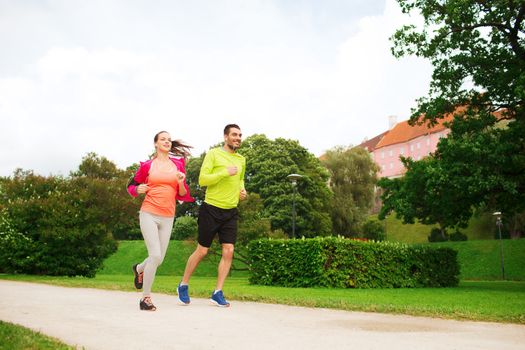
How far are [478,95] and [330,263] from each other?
1053 centimetres

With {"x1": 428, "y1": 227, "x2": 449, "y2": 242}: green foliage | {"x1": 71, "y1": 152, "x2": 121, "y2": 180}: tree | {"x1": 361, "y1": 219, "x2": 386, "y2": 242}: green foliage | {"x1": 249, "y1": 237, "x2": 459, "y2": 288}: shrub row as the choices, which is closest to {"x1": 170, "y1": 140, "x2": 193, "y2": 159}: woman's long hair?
{"x1": 249, "y1": 237, "x2": 459, "y2": 288}: shrub row

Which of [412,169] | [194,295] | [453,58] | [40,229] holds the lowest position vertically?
[194,295]

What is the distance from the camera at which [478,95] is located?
2284cm

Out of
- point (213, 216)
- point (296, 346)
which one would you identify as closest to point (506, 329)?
point (296, 346)

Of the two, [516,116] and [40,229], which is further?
[516,116]

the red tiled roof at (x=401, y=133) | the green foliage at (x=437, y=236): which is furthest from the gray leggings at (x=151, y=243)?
the red tiled roof at (x=401, y=133)

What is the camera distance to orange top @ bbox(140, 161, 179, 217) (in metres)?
7.27

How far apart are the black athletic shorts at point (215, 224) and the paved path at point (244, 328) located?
3.06 ft

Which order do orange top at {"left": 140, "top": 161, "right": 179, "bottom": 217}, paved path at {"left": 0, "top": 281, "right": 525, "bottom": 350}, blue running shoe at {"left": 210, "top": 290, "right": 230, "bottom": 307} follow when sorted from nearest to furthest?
paved path at {"left": 0, "top": 281, "right": 525, "bottom": 350}
orange top at {"left": 140, "top": 161, "right": 179, "bottom": 217}
blue running shoe at {"left": 210, "top": 290, "right": 230, "bottom": 307}

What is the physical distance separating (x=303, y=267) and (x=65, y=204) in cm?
842

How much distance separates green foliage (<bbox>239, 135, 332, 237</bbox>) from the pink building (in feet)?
137

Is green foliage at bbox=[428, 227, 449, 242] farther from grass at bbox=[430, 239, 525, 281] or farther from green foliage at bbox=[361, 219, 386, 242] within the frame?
grass at bbox=[430, 239, 525, 281]

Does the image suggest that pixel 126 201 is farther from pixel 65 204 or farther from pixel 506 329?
pixel 506 329

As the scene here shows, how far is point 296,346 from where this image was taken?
4.56 metres
